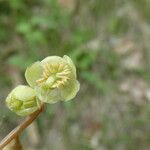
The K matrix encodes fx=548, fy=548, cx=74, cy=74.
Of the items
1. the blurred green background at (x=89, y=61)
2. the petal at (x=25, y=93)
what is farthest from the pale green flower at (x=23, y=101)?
the blurred green background at (x=89, y=61)

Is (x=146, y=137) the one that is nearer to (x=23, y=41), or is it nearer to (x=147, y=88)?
(x=147, y=88)

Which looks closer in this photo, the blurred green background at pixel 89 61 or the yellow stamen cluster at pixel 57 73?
the yellow stamen cluster at pixel 57 73

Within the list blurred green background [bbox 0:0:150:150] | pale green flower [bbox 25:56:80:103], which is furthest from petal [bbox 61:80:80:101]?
blurred green background [bbox 0:0:150:150]

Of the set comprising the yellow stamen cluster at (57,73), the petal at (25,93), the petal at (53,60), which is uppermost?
the petal at (53,60)

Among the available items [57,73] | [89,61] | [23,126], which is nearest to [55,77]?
[57,73]

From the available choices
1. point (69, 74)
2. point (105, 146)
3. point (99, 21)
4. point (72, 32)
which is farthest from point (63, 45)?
point (69, 74)

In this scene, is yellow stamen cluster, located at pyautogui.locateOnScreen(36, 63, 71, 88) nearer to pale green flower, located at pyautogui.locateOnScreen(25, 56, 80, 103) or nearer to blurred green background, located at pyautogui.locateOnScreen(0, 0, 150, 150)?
pale green flower, located at pyautogui.locateOnScreen(25, 56, 80, 103)

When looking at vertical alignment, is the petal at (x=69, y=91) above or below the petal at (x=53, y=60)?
below

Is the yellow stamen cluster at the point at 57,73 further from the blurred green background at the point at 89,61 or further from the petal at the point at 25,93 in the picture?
the blurred green background at the point at 89,61
